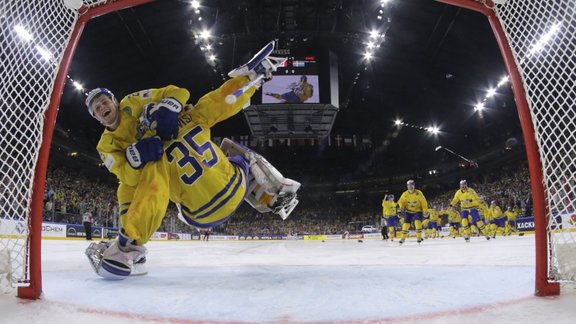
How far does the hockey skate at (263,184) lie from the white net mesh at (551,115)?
174 cm

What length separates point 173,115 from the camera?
2.21 metres

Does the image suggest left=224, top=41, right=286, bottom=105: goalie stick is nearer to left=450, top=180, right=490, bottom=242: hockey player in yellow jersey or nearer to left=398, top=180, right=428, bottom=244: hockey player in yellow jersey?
left=398, top=180, right=428, bottom=244: hockey player in yellow jersey

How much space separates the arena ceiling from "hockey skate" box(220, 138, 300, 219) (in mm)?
9766

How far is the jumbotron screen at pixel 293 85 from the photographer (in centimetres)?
1152

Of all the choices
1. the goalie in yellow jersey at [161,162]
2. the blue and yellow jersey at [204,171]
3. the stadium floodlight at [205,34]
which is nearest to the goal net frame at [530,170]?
the goalie in yellow jersey at [161,162]

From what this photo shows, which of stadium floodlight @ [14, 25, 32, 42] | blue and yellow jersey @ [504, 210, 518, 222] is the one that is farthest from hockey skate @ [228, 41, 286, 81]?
blue and yellow jersey @ [504, 210, 518, 222]

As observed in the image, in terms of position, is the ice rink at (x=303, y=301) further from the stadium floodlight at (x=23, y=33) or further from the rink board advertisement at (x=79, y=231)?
the rink board advertisement at (x=79, y=231)

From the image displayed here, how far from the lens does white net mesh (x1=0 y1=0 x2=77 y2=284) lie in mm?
2002

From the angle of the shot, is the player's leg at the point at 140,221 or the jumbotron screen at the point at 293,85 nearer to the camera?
the player's leg at the point at 140,221

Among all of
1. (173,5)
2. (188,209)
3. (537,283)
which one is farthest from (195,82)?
(537,283)

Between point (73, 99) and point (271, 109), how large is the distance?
32.4 feet

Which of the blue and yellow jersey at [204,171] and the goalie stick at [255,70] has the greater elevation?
the goalie stick at [255,70]

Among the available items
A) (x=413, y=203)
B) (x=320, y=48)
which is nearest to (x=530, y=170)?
(x=413, y=203)

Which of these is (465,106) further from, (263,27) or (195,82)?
(195,82)
